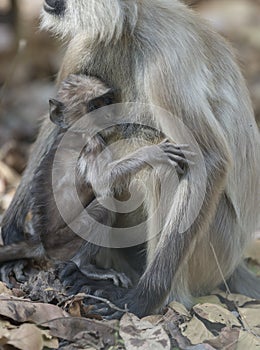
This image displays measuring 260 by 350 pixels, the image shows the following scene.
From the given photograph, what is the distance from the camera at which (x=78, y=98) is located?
440cm

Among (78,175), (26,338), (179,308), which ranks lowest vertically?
(26,338)

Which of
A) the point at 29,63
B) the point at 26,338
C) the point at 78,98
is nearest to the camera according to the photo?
the point at 26,338

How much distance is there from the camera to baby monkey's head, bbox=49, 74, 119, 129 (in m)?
4.33

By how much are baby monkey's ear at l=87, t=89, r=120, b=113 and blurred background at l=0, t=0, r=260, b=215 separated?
2097 millimetres

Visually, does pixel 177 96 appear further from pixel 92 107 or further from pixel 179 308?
pixel 179 308

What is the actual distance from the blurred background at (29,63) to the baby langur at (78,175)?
175 centimetres

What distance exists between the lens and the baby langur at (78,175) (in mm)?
Result: 4242

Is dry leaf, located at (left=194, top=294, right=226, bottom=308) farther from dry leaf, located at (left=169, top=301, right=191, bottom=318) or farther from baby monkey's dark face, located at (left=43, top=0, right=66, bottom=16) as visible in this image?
baby monkey's dark face, located at (left=43, top=0, right=66, bottom=16)

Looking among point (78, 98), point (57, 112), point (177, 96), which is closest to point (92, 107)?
point (78, 98)

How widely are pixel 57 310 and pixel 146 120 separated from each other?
3.34 feet

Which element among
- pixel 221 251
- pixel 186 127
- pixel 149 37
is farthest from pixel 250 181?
pixel 149 37

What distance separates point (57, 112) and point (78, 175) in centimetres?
35

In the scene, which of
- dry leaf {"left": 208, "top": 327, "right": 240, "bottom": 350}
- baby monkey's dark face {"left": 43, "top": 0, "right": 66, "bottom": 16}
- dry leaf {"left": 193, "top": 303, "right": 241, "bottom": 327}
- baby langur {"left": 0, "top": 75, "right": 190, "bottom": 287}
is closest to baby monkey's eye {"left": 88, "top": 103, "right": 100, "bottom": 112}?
baby langur {"left": 0, "top": 75, "right": 190, "bottom": 287}

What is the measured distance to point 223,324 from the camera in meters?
4.21
